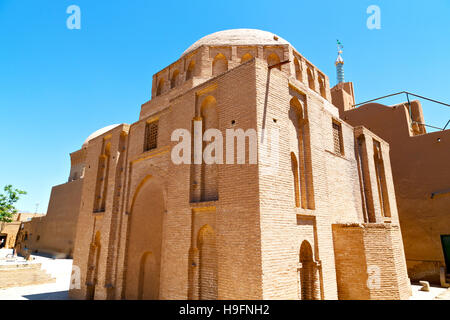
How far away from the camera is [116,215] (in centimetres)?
960

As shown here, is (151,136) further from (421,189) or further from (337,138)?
(421,189)

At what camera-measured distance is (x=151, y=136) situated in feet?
31.4

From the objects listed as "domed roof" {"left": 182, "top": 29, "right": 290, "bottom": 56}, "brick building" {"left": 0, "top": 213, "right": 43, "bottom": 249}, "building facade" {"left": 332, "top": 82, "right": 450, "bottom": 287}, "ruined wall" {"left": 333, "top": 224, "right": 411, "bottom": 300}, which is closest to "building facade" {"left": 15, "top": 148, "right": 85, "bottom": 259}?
"brick building" {"left": 0, "top": 213, "right": 43, "bottom": 249}

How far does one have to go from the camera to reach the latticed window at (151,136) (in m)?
9.41

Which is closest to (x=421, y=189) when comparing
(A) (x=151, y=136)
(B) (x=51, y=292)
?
(A) (x=151, y=136)

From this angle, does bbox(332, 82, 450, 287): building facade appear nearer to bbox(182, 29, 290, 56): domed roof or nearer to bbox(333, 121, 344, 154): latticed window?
bbox(333, 121, 344, 154): latticed window

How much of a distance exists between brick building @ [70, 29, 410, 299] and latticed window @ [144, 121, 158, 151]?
0.04m

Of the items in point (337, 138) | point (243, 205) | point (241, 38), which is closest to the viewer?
point (243, 205)

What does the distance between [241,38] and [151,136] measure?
5974mm

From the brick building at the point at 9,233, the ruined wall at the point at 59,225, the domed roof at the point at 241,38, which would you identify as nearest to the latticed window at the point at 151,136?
the domed roof at the point at 241,38

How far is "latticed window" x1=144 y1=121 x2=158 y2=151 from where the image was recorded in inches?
371

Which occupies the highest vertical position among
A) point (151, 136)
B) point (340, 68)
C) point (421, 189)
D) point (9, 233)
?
point (340, 68)

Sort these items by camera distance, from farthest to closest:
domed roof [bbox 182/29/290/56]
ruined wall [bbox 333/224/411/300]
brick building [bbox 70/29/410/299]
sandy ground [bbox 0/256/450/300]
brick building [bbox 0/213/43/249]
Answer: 1. brick building [bbox 0/213/43/249]
2. domed roof [bbox 182/29/290/56]
3. sandy ground [bbox 0/256/450/300]
4. ruined wall [bbox 333/224/411/300]
5. brick building [bbox 70/29/410/299]
